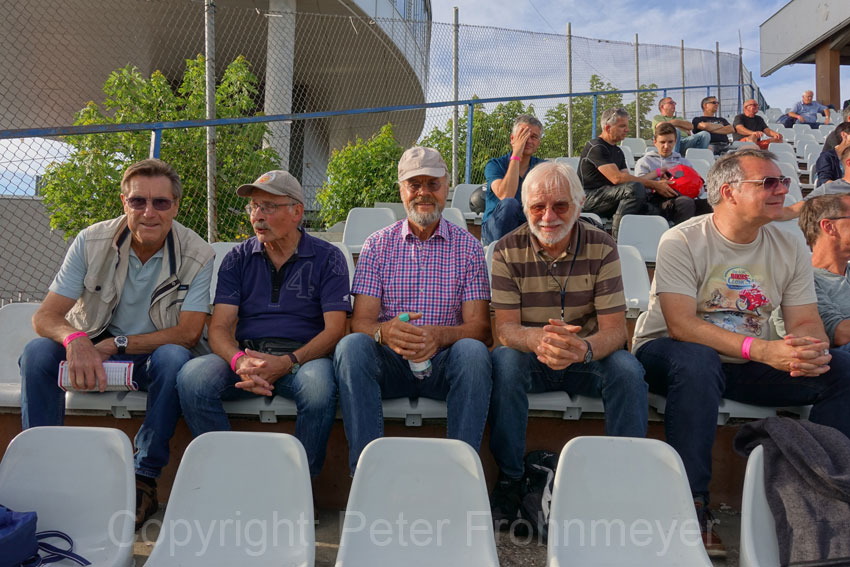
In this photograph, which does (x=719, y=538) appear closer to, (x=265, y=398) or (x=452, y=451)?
(x=452, y=451)

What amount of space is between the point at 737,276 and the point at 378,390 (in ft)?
4.50

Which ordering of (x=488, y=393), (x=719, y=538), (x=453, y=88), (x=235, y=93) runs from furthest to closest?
1. (x=453, y=88)
2. (x=235, y=93)
3. (x=488, y=393)
4. (x=719, y=538)

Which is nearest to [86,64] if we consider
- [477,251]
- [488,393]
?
[477,251]

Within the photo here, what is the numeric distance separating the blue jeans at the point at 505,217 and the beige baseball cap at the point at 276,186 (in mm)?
1427

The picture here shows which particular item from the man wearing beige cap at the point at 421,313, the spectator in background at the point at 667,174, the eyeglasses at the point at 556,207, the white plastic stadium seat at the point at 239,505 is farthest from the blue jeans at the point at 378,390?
the spectator in background at the point at 667,174

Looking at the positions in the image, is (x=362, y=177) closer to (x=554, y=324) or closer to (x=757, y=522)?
(x=554, y=324)

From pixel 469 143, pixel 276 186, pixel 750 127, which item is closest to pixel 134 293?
pixel 276 186

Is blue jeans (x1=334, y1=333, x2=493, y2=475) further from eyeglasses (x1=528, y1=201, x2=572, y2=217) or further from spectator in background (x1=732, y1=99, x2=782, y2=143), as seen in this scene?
spectator in background (x1=732, y1=99, x2=782, y2=143)

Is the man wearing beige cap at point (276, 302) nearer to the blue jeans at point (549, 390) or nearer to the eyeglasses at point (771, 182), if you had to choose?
the blue jeans at point (549, 390)

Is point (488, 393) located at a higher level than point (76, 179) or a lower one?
lower

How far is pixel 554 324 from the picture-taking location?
206cm

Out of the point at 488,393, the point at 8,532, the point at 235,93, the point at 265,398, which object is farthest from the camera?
the point at 235,93

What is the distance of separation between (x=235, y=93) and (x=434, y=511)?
4286 mm

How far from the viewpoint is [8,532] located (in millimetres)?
1407
